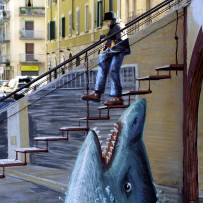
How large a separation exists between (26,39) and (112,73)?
60540mm

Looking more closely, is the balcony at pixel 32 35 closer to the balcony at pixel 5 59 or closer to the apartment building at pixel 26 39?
the apartment building at pixel 26 39

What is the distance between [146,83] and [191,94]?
1.01m

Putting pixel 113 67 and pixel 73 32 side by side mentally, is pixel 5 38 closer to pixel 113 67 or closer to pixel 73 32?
pixel 73 32

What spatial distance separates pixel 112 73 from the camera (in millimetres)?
12047

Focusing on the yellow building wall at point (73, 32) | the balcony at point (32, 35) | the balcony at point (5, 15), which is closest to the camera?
the yellow building wall at point (73, 32)

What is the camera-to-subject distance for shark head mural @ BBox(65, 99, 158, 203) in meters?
9.77

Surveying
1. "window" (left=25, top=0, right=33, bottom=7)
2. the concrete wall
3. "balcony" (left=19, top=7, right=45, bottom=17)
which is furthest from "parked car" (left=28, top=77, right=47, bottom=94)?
"window" (left=25, top=0, right=33, bottom=7)

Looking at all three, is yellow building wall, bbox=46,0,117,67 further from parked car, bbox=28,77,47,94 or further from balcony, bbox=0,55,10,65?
balcony, bbox=0,55,10,65

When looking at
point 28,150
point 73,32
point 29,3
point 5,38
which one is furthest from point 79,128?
point 5,38

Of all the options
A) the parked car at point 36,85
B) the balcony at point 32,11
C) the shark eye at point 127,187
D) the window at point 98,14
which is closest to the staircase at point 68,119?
the parked car at point 36,85

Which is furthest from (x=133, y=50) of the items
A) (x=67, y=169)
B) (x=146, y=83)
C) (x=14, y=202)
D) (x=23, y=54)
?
(x=23, y=54)

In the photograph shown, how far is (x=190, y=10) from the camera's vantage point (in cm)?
1081

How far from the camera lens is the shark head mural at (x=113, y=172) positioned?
9.77 metres

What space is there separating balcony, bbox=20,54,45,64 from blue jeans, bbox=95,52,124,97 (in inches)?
2313
